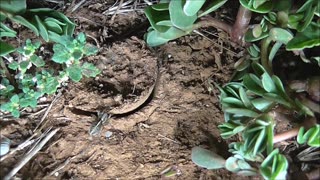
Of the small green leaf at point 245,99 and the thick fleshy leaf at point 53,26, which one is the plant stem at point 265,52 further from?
the thick fleshy leaf at point 53,26

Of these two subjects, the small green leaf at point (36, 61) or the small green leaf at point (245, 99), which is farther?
the small green leaf at point (36, 61)

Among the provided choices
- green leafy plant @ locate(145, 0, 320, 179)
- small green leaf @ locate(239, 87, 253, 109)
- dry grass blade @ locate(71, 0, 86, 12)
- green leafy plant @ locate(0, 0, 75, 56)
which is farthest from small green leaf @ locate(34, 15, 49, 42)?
small green leaf @ locate(239, 87, 253, 109)

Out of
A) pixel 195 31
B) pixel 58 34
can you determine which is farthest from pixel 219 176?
pixel 58 34

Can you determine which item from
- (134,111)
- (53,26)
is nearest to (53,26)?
(53,26)

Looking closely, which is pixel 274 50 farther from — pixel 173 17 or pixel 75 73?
pixel 75 73

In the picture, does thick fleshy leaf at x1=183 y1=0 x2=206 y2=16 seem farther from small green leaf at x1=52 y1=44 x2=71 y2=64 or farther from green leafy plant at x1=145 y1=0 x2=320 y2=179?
small green leaf at x1=52 y1=44 x2=71 y2=64

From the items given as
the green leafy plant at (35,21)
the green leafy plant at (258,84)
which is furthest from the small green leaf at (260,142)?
the green leafy plant at (35,21)

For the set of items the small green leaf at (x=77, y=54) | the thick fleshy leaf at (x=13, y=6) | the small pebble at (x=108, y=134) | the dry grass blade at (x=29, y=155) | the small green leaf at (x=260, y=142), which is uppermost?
the thick fleshy leaf at (x=13, y=6)

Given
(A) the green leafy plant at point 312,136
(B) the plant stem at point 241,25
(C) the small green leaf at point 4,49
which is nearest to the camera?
(A) the green leafy plant at point 312,136

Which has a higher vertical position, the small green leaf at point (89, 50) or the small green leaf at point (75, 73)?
the small green leaf at point (89, 50)
